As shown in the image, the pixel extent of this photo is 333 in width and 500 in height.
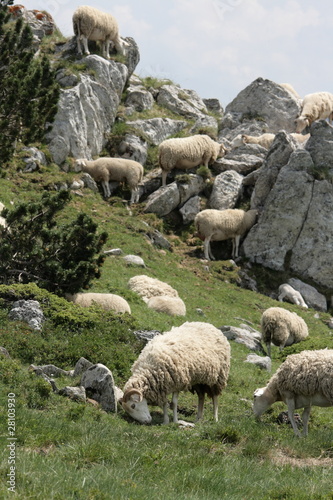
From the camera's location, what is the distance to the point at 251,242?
3472 centimetres

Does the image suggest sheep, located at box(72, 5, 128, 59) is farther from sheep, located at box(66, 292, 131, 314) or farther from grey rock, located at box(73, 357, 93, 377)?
grey rock, located at box(73, 357, 93, 377)

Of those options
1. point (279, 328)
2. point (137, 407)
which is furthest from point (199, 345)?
point (279, 328)

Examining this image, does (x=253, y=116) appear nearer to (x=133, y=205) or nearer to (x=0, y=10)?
(x=133, y=205)

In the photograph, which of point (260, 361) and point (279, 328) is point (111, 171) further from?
point (260, 361)

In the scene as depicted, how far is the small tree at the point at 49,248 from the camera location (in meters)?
16.8

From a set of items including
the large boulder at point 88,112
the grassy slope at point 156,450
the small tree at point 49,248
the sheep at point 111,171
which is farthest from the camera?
the large boulder at point 88,112

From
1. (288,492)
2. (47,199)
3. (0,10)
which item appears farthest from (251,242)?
(288,492)

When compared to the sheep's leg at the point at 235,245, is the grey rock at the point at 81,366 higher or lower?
lower

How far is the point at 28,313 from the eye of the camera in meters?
14.4

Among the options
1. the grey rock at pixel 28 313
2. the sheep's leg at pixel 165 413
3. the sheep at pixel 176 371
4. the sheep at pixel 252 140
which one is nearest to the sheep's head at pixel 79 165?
the sheep at pixel 252 140

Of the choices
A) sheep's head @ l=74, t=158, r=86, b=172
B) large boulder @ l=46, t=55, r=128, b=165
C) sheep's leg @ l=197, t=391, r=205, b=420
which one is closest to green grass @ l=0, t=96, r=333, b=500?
sheep's leg @ l=197, t=391, r=205, b=420

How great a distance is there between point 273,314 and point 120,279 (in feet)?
19.5

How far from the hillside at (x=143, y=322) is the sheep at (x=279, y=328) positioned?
1.59 feet

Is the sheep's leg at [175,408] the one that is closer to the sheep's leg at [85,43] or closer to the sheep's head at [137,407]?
the sheep's head at [137,407]
